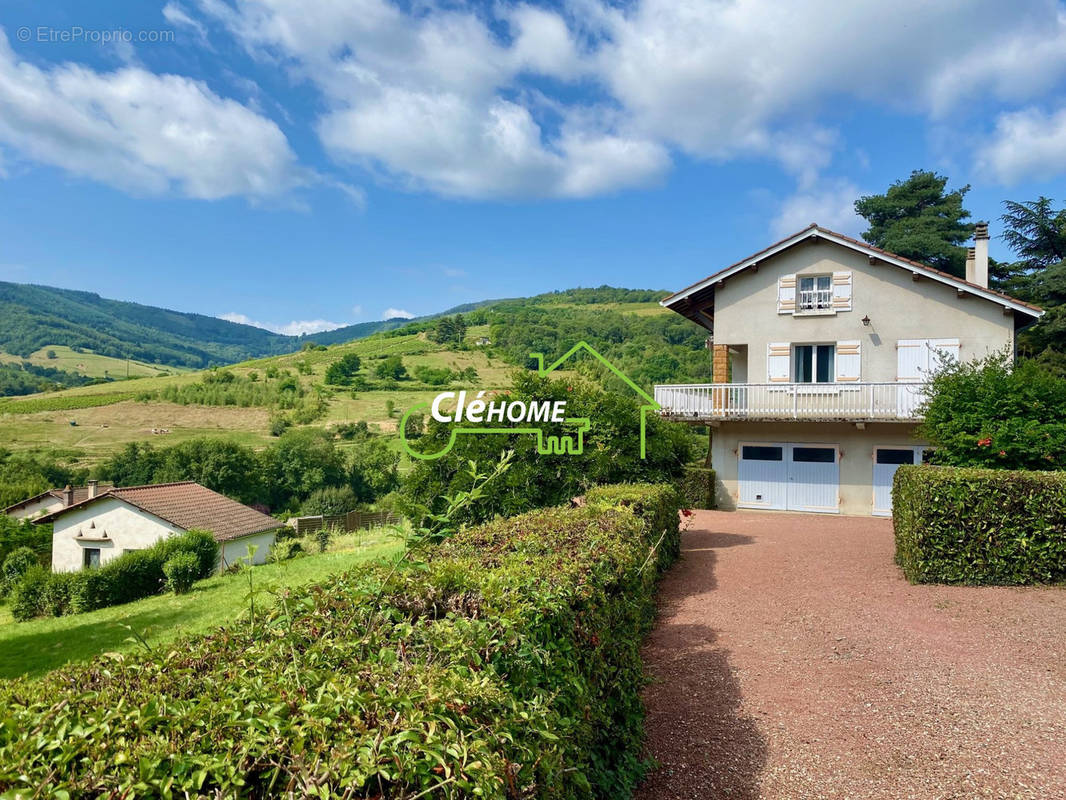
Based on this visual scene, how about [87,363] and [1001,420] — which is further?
[87,363]

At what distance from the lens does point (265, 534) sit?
3409 centimetres

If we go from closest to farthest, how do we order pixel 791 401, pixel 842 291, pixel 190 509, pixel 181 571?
1. pixel 791 401
2. pixel 842 291
3. pixel 181 571
4. pixel 190 509

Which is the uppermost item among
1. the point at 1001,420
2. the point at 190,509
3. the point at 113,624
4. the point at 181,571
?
the point at 1001,420

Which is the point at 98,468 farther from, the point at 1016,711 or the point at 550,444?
the point at 1016,711

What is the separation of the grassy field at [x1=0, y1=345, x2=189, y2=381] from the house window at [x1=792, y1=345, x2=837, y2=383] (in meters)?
150

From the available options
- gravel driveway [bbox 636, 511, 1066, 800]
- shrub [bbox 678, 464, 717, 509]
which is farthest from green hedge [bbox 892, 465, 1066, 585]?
shrub [bbox 678, 464, 717, 509]

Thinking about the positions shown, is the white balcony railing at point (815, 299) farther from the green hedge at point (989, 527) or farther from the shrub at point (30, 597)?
the shrub at point (30, 597)

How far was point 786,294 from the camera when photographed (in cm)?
1852

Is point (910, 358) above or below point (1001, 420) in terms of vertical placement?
above

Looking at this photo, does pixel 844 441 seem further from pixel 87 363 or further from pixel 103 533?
pixel 87 363

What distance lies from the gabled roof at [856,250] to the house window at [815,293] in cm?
111

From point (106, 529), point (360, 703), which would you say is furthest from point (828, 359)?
point (106, 529)

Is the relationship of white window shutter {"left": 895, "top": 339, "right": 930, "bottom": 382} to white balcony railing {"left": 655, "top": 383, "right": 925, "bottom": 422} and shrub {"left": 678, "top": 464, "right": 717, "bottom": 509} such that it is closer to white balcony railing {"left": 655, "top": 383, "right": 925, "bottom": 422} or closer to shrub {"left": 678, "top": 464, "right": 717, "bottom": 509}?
white balcony railing {"left": 655, "top": 383, "right": 925, "bottom": 422}

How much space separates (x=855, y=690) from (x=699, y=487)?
44.4 ft
